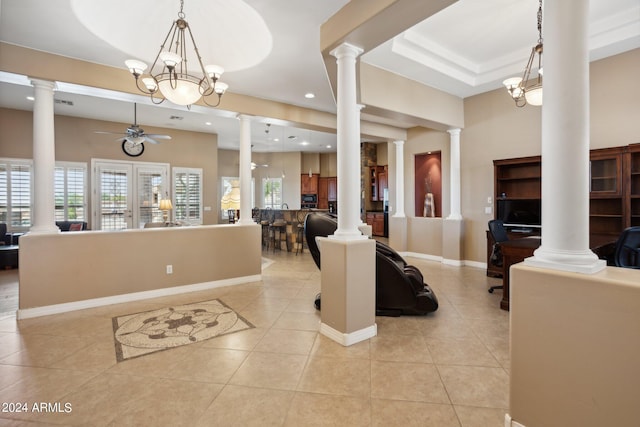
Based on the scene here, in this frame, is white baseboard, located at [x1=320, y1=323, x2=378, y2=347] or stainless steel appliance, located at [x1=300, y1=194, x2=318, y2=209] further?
stainless steel appliance, located at [x1=300, y1=194, x2=318, y2=209]

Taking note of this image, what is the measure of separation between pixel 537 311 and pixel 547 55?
53.8 inches

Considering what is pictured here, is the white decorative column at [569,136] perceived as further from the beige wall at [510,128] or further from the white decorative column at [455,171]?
the white decorative column at [455,171]

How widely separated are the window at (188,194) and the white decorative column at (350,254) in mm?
6588

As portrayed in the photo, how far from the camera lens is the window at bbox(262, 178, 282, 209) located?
1159 cm

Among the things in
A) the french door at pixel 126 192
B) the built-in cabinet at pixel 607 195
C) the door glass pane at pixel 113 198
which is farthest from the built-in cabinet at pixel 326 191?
the built-in cabinet at pixel 607 195

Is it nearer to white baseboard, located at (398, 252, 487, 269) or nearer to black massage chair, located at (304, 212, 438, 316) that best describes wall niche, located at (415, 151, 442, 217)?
white baseboard, located at (398, 252, 487, 269)

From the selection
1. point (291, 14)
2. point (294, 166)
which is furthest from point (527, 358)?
point (294, 166)

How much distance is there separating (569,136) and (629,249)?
8.03 ft

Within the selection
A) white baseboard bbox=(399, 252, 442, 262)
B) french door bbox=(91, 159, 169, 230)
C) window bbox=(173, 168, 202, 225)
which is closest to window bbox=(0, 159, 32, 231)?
french door bbox=(91, 159, 169, 230)

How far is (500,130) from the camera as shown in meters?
5.32

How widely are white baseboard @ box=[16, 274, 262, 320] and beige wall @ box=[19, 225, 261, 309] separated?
0.15 feet

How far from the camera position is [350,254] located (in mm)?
2631

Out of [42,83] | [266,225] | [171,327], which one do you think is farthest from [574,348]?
[266,225]

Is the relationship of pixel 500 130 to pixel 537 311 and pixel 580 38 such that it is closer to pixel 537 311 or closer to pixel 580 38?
pixel 580 38
